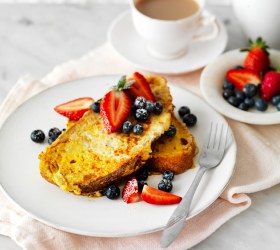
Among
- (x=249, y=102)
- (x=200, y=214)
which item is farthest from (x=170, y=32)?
(x=200, y=214)

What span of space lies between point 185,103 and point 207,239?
0.69m

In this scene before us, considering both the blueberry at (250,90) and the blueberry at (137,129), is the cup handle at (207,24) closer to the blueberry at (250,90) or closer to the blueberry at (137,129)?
the blueberry at (250,90)

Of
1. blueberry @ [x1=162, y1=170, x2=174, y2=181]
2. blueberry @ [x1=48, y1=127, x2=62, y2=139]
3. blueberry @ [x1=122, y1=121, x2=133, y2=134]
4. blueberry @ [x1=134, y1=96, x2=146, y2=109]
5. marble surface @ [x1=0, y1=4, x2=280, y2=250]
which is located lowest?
marble surface @ [x1=0, y1=4, x2=280, y2=250]

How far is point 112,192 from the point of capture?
1.92 m

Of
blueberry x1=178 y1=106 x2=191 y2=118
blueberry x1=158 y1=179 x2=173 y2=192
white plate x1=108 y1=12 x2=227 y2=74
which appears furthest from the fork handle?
white plate x1=108 y1=12 x2=227 y2=74

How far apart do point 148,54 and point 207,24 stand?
0.38 m

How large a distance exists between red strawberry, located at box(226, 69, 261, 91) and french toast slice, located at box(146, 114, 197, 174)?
1.79ft

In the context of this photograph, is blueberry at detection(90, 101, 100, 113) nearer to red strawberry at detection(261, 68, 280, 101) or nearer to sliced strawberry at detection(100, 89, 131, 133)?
→ sliced strawberry at detection(100, 89, 131, 133)

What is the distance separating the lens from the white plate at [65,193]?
183 cm

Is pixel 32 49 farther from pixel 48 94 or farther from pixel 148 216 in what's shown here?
pixel 148 216

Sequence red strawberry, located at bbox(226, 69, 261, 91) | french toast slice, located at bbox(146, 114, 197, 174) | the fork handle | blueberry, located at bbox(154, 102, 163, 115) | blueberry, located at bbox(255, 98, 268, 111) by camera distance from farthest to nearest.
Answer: red strawberry, located at bbox(226, 69, 261, 91) → blueberry, located at bbox(255, 98, 268, 111) → blueberry, located at bbox(154, 102, 163, 115) → french toast slice, located at bbox(146, 114, 197, 174) → the fork handle

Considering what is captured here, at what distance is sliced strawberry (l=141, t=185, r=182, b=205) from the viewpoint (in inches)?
74.4

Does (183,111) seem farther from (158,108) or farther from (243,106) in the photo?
(243,106)

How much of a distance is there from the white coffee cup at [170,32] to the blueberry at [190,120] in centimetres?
59
